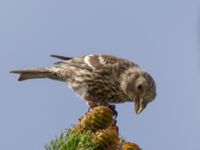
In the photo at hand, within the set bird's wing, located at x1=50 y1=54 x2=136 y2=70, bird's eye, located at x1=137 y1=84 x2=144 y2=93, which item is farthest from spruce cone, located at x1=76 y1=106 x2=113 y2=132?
bird's wing, located at x1=50 y1=54 x2=136 y2=70

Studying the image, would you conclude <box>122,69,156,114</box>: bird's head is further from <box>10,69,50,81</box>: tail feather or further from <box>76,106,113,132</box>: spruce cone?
<box>76,106,113,132</box>: spruce cone

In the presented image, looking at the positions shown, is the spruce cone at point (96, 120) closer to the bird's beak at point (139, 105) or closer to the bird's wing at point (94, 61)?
the bird's beak at point (139, 105)

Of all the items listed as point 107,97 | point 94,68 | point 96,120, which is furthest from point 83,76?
point 96,120

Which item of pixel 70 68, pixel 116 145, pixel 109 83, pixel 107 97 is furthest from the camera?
pixel 70 68

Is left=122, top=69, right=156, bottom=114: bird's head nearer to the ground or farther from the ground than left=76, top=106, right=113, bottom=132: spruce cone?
nearer to the ground

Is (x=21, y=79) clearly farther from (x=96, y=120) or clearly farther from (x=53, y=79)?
(x=96, y=120)

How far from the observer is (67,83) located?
781 centimetres

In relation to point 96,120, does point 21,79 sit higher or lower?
lower

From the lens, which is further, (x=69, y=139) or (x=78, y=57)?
(x=78, y=57)

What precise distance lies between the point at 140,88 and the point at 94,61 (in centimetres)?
88

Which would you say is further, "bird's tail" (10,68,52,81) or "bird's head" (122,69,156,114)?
"bird's tail" (10,68,52,81)

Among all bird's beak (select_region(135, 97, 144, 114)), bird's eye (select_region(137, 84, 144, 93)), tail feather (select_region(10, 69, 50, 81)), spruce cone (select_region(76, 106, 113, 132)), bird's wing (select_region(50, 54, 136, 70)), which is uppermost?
spruce cone (select_region(76, 106, 113, 132))

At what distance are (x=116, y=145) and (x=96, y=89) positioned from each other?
161 inches

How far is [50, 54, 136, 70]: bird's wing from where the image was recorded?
7859 mm
